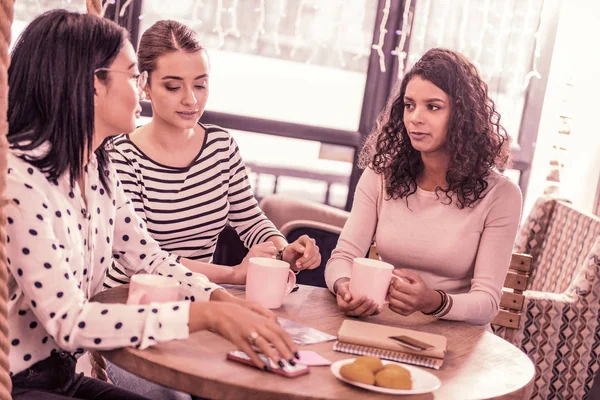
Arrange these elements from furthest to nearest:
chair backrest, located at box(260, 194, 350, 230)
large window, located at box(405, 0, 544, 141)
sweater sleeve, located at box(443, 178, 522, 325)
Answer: large window, located at box(405, 0, 544, 141) → chair backrest, located at box(260, 194, 350, 230) → sweater sleeve, located at box(443, 178, 522, 325)

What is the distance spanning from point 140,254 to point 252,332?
0.59 meters

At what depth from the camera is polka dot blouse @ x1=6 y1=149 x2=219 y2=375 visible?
4.81ft

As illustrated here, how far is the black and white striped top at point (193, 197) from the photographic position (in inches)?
92.3

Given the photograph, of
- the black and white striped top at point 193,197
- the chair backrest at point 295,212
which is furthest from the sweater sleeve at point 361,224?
the chair backrest at point 295,212

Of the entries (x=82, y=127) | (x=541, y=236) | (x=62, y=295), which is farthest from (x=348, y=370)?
(x=541, y=236)

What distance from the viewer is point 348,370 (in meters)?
1.46

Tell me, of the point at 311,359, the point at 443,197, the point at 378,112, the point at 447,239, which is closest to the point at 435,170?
the point at 443,197

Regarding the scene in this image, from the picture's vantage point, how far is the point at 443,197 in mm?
2314

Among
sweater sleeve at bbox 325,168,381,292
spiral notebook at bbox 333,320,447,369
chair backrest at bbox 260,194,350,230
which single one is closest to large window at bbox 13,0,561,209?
chair backrest at bbox 260,194,350,230

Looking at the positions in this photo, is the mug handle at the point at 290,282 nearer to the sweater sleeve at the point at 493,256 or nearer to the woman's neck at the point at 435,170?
the sweater sleeve at the point at 493,256

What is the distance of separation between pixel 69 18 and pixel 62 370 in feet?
2.29

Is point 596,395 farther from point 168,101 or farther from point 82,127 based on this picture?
point 82,127

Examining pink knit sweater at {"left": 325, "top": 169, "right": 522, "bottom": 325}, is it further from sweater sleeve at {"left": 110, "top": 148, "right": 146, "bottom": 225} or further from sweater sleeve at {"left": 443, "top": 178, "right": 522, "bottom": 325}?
sweater sleeve at {"left": 110, "top": 148, "right": 146, "bottom": 225}

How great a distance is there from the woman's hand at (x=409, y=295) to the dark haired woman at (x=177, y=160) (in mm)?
390
